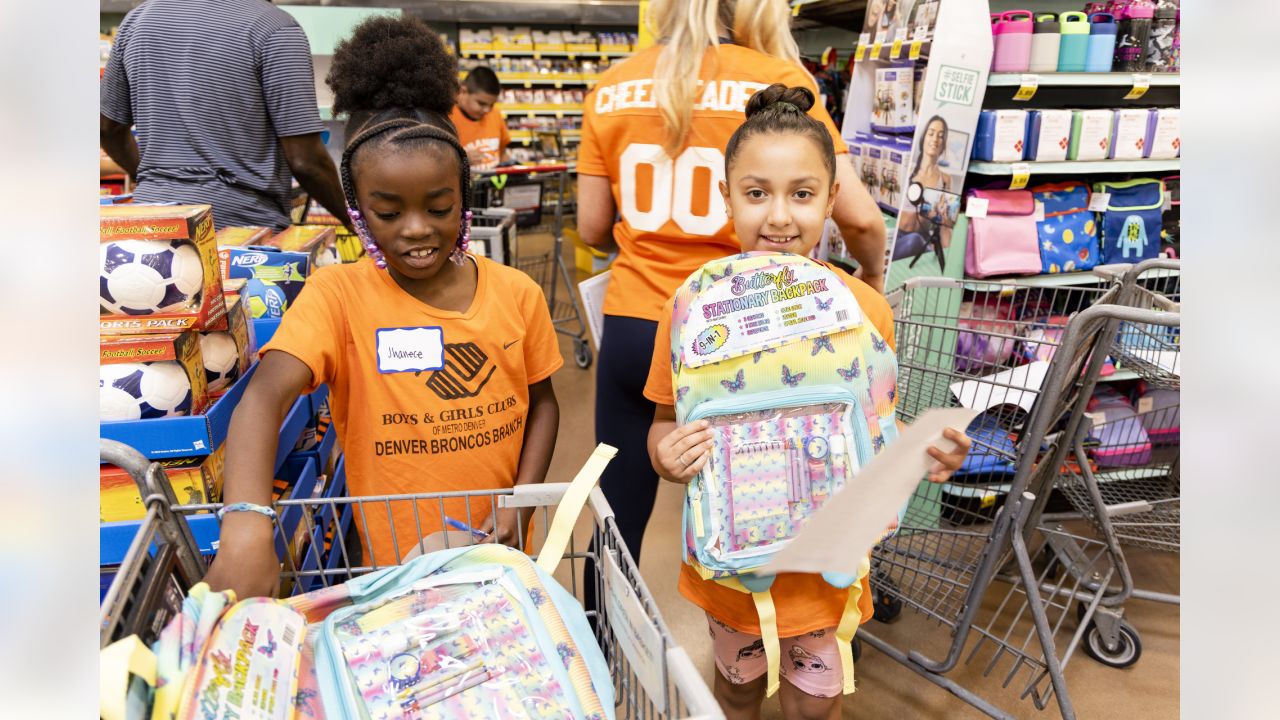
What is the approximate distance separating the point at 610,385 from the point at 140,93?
1694mm

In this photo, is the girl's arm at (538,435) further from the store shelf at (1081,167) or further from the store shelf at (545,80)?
the store shelf at (545,80)

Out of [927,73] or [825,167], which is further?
[927,73]

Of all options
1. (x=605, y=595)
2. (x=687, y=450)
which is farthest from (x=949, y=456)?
(x=605, y=595)

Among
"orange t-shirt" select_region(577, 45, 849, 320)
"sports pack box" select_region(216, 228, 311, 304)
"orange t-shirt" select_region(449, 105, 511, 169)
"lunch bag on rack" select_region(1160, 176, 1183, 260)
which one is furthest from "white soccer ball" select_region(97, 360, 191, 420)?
"orange t-shirt" select_region(449, 105, 511, 169)

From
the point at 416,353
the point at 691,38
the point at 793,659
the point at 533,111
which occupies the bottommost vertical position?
the point at 793,659

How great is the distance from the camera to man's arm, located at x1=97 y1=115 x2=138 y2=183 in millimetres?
2635

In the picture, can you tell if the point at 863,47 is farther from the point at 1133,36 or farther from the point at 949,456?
the point at 949,456

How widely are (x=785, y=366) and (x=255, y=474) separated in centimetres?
81

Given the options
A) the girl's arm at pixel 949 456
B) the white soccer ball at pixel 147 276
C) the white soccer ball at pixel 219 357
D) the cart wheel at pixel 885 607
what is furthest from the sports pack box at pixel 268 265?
the cart wheel at pixel 885 607

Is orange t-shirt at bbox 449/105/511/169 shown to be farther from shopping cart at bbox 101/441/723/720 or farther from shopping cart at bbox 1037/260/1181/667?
shopping cart at bbox 101/441/723/720

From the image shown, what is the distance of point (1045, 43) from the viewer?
2799mm
